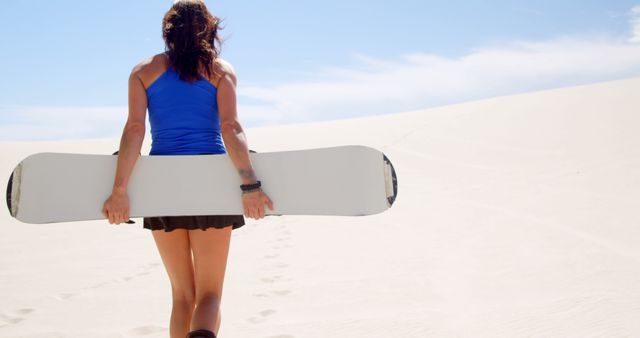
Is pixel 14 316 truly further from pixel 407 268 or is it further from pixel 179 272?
pixel 407 268

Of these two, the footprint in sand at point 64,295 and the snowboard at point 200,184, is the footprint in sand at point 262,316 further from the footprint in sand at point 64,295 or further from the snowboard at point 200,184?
the footprint in sand at point 64,295

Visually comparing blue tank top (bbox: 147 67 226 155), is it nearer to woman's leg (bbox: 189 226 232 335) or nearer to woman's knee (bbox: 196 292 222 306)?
woman's leg (bbox: 189 226 232 335)

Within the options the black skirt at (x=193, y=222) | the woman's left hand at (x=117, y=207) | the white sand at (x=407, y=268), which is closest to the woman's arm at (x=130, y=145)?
the woman's left hand at (x=117, y=207)

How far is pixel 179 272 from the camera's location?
2.23 metres

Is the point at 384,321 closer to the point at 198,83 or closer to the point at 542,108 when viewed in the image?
the point at 198,83

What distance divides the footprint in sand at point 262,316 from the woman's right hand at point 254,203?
1441 mm

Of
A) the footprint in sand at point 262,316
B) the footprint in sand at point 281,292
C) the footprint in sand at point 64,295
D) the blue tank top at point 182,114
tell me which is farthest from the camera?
the footprint in sand at point 64,295

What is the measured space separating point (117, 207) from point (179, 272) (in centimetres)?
39

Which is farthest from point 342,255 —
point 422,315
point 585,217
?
point 585,217

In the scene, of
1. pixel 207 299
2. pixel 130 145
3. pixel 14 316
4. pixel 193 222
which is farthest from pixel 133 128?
pixel 14 316

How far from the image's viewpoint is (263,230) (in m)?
6.59

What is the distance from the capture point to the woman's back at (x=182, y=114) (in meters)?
2.08

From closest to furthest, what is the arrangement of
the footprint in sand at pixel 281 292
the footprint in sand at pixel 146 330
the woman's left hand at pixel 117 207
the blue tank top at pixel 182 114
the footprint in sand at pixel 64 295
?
the blue tank top at pixel 182 114 < the woman's left hand at pixel 117 207 < the footprint in sand at pixel 146 330 < the footprint in sand at pixel 281 292 < the footprint in sand at pixel 64 295

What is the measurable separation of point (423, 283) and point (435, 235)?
66.7 inches
